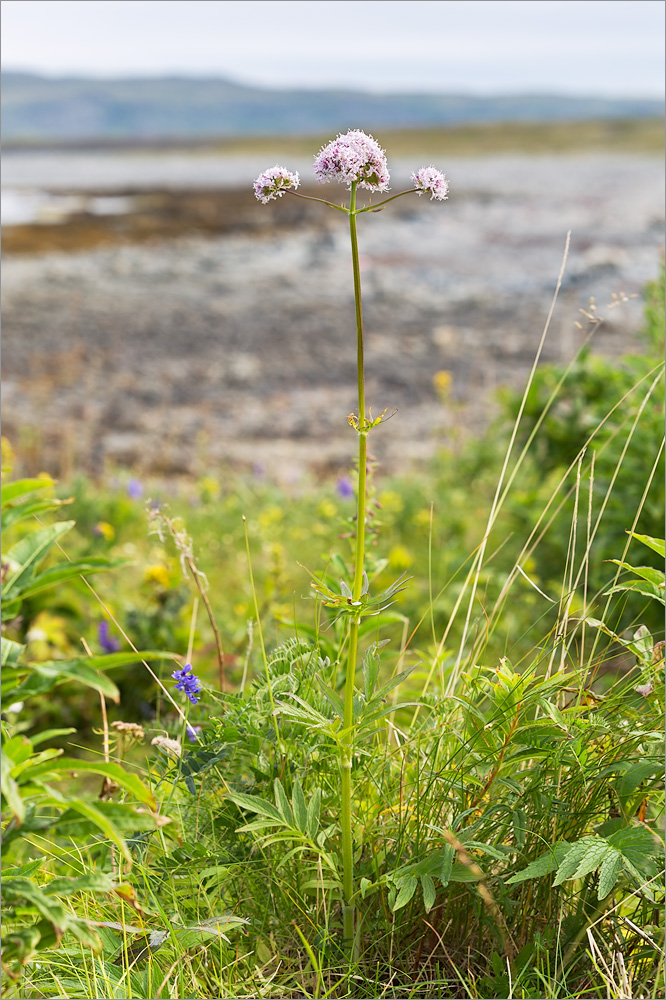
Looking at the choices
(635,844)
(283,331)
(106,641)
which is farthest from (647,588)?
(283,331)

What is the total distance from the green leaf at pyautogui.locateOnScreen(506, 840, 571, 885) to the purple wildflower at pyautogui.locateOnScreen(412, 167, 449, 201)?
1063 millimetres

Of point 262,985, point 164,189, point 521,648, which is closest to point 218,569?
point 521,648

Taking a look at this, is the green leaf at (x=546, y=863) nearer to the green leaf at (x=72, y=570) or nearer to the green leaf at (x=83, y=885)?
the green leaf at (x=83, y=885)

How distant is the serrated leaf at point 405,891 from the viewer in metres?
1.33

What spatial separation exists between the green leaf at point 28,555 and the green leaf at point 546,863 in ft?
3.14

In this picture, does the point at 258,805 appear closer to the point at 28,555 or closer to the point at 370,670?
the point at 370,670

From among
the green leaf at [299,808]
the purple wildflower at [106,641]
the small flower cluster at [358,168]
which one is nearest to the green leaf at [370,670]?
the green leaf at [299,808]

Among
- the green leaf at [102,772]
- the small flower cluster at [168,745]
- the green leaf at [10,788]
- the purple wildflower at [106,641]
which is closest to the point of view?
the green leaf at [10,788]

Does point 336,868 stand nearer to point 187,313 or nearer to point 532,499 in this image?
point 532,499

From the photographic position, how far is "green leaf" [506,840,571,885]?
1.35m

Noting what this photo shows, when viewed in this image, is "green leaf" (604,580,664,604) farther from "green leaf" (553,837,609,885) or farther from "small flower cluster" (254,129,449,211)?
"small flower cluster" (254,129,449,211)

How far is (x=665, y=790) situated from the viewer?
5.23 feet

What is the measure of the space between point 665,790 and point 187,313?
1060 centimetres

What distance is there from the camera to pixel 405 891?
1.35 m
